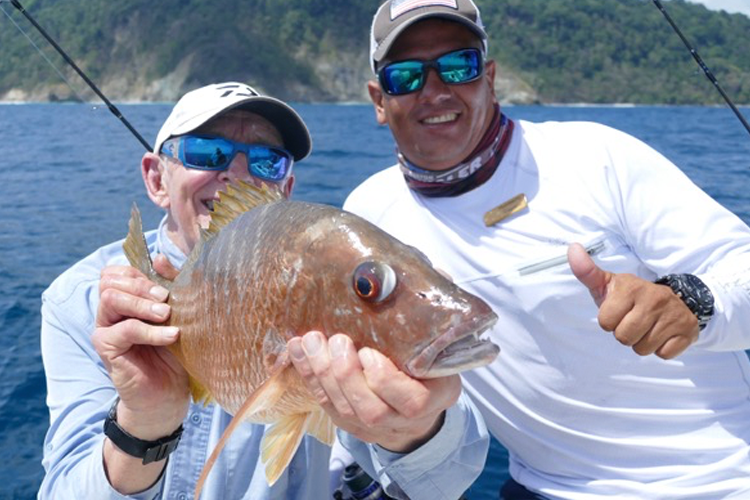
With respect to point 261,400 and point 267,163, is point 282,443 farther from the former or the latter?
point 267,163

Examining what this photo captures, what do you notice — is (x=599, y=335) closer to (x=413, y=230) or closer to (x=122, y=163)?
(x=413, y=230)

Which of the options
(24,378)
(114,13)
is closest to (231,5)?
(114,13)

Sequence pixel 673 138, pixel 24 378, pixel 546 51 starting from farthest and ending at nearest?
pixel 546 51
pixel 673 138
pixel 24 378

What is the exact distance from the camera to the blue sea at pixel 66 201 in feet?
16.8

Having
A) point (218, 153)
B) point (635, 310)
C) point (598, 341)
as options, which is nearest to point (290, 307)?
point (635, 310)

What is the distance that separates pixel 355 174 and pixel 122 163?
300 inches

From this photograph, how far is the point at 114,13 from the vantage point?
319 ft

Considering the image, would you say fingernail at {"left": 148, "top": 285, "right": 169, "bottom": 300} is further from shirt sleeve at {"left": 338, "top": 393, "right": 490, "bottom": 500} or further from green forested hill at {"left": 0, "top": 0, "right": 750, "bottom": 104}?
green forested hill at {"left": 0, "top": 0, "right": 750, "bottom": 104}

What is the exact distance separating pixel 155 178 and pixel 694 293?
2.12 metres

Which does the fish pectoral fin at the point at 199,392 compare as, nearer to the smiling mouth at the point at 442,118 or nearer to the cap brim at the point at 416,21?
the smiling mouth at the point at 442,118

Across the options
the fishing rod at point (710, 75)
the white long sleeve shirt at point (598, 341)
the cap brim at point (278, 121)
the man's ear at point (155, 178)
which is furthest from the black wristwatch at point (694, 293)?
the fishing rod at point (710, 75)

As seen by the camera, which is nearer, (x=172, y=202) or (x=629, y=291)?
(x=629, y=291)

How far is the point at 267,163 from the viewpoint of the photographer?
2.78 meters

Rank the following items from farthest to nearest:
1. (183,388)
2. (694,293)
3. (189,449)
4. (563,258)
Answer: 1. (563,258)
2. (189,449)
3. (694,293)
4. (183,388)
